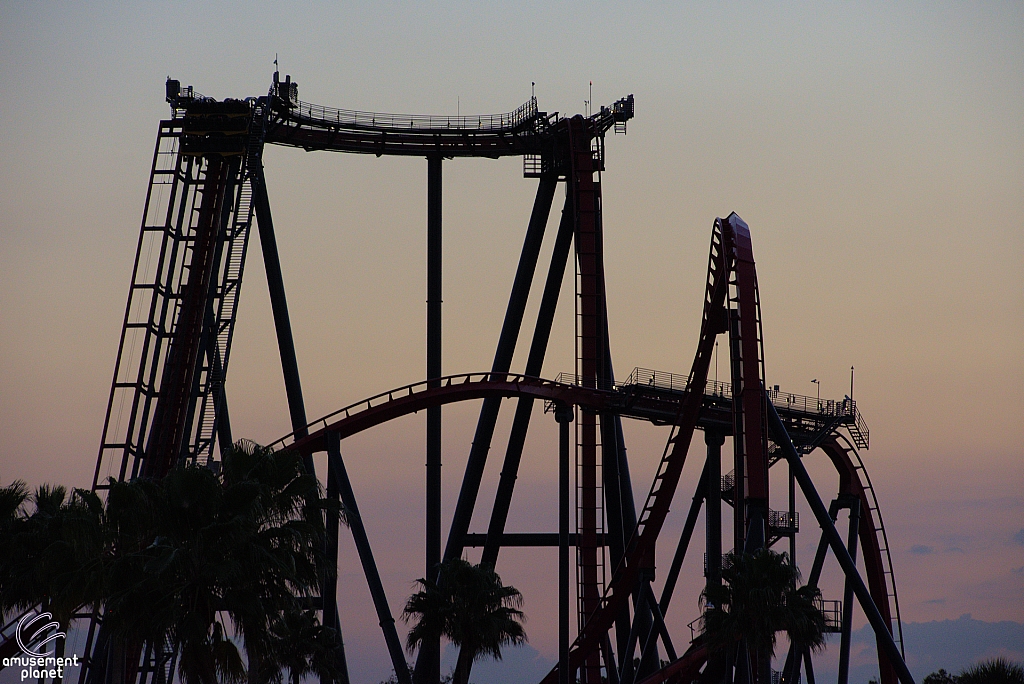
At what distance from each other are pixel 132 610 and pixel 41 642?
7.66 metres

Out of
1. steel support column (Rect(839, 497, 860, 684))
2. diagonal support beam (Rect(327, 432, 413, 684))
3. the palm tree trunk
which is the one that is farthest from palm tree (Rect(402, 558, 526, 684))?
steel support column (Rect(839, 497, 860, 684))

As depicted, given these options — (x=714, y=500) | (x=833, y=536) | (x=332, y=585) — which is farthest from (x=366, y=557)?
(x=833, y=536)

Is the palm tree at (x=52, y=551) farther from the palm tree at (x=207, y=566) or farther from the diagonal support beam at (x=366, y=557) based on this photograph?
the diagonal support beam at (x=366, y=557)

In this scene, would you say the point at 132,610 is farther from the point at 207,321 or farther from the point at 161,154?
the point at 161,154

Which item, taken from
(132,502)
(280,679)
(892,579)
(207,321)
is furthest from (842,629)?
(132,502)

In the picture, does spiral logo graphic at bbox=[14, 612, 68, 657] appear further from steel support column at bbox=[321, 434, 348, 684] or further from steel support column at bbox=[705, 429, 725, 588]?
steel support column at bbox=[705, 429, 725, 588]

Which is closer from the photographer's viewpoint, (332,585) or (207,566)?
(207,566)

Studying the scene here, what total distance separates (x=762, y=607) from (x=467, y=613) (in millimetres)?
9166

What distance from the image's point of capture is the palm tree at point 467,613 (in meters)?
39.8

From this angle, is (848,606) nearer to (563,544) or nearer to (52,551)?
(563,544)

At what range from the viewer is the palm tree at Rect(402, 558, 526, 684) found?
131 ft

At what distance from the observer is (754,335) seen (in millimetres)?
42344

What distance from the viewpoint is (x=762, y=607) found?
34531 millimetres

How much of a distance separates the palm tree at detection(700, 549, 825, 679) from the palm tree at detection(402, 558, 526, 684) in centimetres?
686
